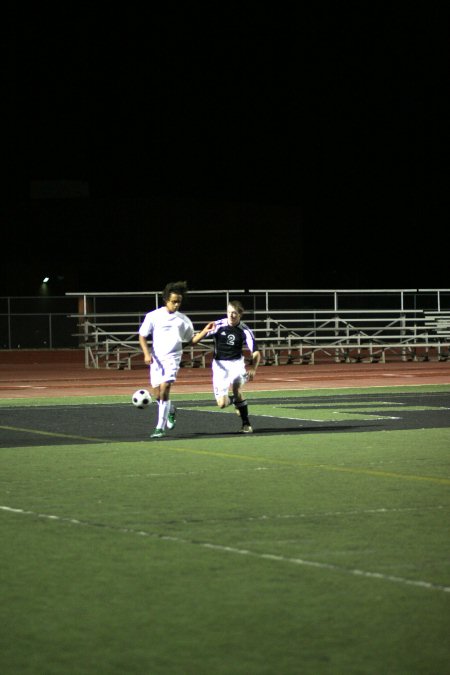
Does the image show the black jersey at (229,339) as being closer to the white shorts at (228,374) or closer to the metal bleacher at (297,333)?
the white shorts at (228,374)

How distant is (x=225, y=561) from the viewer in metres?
8.95

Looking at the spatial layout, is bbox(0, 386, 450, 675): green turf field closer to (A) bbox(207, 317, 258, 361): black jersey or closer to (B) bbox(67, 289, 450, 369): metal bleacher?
(A) bbox(207, 317, 258, 361): black jersey

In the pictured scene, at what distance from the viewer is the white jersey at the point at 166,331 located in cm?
1761

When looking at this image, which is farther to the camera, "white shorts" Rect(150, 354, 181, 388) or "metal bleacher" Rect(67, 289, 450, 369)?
"metal bleacher" Rect(67, 289, 450, 369)

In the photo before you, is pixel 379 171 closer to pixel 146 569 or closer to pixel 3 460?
pixel 3 460

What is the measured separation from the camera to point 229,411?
22641 millimetres

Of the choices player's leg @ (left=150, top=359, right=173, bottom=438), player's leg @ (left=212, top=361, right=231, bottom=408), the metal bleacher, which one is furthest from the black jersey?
the metal bleacher

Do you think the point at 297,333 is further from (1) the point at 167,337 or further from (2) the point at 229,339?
(1) the point at 167,337

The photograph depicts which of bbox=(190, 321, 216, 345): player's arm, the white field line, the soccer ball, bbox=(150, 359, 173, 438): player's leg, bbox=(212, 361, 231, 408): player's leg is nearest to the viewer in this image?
the white field line

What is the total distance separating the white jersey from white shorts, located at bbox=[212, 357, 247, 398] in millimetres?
811

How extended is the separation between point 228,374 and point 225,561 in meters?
9.36

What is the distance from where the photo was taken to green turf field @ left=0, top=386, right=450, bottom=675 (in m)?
6.62

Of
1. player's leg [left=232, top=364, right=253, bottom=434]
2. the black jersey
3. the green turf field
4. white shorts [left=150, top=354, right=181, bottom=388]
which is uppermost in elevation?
the black jersey

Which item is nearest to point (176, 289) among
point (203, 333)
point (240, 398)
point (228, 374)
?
point (203, 333)
